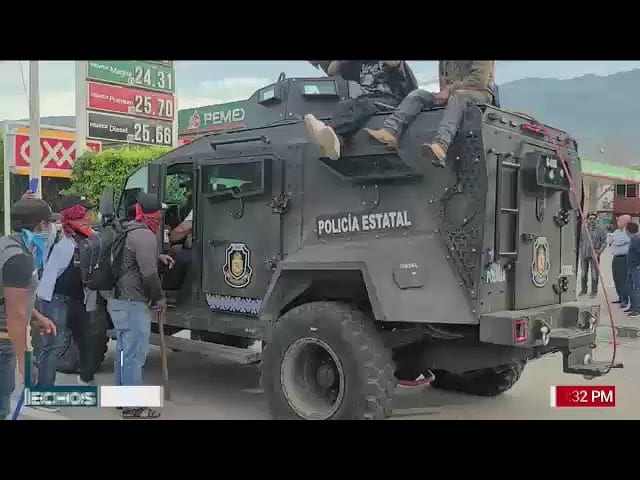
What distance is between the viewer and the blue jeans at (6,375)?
13.6ft

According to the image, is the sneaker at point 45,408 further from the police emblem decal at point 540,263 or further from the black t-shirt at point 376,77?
the police emblem decal at point 540,263

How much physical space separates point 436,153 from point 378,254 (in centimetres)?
75

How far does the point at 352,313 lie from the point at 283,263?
634 mm

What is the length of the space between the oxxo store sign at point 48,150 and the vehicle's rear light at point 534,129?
435 cm

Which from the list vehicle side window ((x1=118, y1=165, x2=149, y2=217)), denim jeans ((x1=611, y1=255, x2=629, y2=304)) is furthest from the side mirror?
denim jeans ((x1=611, y1=255, x2=629, y2=304))

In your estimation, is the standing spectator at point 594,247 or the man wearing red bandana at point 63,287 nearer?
the man wearing red bandana at point 63,287

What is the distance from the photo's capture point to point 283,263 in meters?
4.74

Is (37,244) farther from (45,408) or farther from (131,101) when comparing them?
(131,101)

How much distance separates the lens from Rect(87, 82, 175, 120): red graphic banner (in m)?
5.36

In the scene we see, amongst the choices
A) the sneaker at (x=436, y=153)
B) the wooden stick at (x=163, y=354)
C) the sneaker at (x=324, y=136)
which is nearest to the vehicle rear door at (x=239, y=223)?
the wooden stick at (x=163, y=354)

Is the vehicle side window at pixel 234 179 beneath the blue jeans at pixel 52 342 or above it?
above

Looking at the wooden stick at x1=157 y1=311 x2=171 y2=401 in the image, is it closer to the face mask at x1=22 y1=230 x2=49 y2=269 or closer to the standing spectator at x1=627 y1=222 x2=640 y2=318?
the face mask at x1=22 y1=230 x2=49 y2=269
